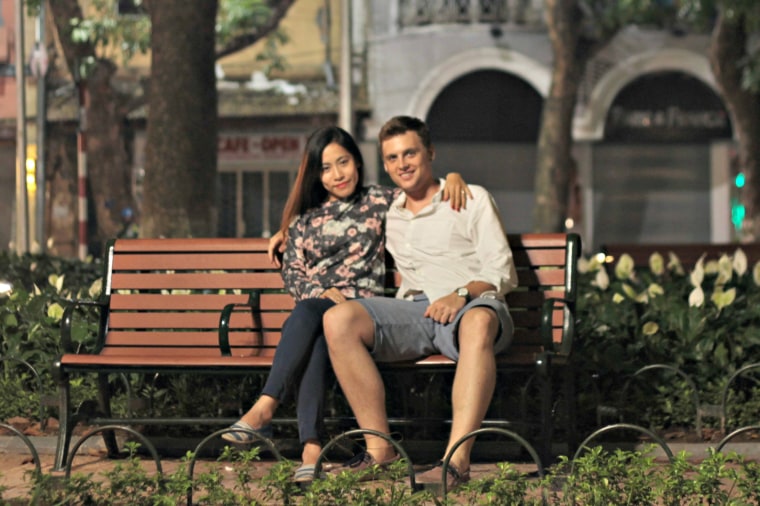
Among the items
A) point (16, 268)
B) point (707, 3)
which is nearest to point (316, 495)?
point (16, 268)

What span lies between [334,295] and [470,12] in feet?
86.5

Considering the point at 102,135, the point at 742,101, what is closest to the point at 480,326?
the point at 742,101

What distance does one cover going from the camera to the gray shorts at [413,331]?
6484 millimetres

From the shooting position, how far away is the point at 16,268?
1219 centimetres

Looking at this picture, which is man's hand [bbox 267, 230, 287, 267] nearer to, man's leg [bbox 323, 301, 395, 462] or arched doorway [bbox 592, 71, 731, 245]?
man's leg [bbox 323, 301, 395, 462]

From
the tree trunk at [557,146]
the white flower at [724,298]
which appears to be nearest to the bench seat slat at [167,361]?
the white flower at [724,298]

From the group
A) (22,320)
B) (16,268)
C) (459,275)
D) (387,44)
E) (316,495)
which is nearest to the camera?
(316,495)

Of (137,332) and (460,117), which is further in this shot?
(460,117)

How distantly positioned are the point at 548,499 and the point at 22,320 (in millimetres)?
4094

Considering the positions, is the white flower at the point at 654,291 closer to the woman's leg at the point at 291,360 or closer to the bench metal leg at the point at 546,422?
the bench metal leg at the point at 546,422

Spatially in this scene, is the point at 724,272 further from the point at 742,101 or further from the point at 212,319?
the point at 742,101

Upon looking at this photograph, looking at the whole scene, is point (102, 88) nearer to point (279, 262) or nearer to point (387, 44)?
point (387, 44)

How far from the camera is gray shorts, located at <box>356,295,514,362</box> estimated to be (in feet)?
A: 21.3

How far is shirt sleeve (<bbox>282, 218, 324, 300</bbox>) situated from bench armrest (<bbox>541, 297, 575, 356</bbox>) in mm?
1036
